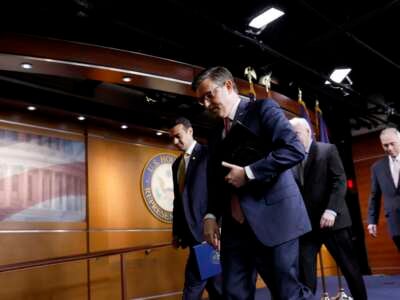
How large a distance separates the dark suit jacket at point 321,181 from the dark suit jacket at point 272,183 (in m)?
1.29

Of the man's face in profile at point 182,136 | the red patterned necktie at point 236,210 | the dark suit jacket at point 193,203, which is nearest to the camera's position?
the red patterned necktie at point 236,210

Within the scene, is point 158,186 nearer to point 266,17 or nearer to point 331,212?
point 266,17

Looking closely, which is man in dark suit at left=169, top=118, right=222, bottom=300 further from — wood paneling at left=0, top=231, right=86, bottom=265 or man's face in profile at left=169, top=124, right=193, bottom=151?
wood paneling at left=0, top=231, right=86, bottom=265

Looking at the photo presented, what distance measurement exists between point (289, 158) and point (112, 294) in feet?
12.9

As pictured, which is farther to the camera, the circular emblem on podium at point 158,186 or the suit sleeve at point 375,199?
the circular emblem on podium at point 158,186

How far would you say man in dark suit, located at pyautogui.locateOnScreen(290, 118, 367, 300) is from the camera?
271 cm

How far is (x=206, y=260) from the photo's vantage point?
261 cm

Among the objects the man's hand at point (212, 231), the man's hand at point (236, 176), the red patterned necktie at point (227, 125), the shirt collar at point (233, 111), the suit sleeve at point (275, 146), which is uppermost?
the shirt collar at point (233, 111)

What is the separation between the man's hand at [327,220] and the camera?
262 centimetres

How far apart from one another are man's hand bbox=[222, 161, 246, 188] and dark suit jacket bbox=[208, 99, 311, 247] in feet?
0.10

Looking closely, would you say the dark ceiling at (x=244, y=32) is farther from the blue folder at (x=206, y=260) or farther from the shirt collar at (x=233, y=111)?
the shirt collar at (x=233, y=111)

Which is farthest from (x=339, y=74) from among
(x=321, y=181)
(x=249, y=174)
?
(x=249, y=174)

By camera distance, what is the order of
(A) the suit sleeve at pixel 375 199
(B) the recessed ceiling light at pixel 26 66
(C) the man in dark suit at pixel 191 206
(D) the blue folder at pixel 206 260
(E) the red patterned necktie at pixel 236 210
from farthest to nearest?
(B) the recessed ceiling light at pixel 26 66
(A) the suit sleeve at pixel 375 199
(C) the man in dark suit at pixel 191 206
(D) the blue folder at pixel 206 260
(E) the red patterned necktie at pixel 236 210

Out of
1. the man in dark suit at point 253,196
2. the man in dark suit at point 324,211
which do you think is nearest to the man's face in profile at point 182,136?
the man in dark suit at point 324,211
